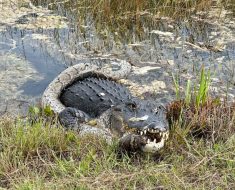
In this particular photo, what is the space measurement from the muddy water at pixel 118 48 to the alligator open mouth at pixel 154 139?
1630mm

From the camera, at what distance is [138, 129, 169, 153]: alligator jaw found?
3393 mm

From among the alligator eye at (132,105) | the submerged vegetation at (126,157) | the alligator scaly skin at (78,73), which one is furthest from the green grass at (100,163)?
the alligator scaly skin at (78,73)

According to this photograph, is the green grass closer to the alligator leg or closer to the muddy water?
the alligator leg

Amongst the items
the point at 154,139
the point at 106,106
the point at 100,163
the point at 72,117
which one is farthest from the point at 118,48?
the point at 100,163

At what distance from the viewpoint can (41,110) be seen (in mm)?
4508

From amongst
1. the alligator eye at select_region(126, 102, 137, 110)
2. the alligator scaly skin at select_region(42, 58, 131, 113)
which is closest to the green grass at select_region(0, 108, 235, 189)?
the alligator eye at select_region(126, 102, 137, 110)

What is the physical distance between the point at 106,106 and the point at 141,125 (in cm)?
119

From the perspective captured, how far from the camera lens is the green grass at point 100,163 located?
121 inches

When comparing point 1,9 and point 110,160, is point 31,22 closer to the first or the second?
point 1,9

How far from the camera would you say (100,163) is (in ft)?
10.8

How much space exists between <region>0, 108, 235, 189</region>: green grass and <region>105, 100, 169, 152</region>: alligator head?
0.09 m

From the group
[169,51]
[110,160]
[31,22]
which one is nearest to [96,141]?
[110,160]

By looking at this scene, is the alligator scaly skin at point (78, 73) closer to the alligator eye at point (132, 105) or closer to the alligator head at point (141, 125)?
the alligator head at point (141, 125)

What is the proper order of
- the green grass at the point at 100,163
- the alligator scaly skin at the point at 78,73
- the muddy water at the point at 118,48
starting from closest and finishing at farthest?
1. the green grass at the point at 100,163
2. the alligator scaly skin at the point at 78,73
3. the muddy water at the point at 118,48
